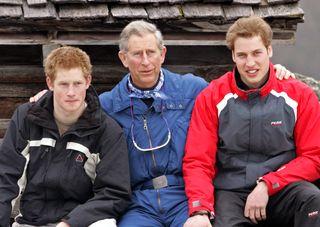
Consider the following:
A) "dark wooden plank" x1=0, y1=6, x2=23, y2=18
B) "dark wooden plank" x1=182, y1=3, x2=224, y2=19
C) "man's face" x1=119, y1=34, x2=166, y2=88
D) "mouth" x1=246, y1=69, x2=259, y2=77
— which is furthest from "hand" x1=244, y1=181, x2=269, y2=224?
"dark wooden plank" x1=0, y1=6, x2=23, y2=18

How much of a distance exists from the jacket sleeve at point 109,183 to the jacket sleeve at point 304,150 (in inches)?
32.8

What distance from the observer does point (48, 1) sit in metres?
5.32

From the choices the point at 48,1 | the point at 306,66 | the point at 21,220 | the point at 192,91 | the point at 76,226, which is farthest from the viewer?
the point at 306,66

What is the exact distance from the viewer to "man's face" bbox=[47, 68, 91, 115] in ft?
12.6

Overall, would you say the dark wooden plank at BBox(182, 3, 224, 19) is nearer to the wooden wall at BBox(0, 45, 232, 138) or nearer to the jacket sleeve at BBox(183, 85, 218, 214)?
the wooden wall at BBox(0, 45, 232, 138)

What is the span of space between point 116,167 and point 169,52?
2.43 m

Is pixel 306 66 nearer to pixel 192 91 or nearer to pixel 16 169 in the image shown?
pixel 192 91

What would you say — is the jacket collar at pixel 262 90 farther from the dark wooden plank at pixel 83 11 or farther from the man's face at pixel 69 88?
the dark wooden plank at pixel 83 11

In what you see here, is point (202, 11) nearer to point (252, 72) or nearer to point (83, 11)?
point (83, 11)

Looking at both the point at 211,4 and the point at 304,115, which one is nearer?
the point at 304,115

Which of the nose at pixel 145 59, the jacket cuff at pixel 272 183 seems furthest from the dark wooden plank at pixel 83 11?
the jacket cuff at pixel 272 183

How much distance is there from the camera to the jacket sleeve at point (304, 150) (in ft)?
12.7

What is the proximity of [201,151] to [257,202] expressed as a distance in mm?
464

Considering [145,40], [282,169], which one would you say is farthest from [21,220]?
[282,169]
